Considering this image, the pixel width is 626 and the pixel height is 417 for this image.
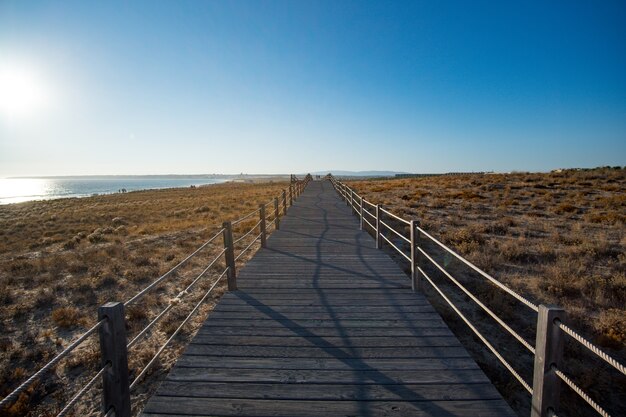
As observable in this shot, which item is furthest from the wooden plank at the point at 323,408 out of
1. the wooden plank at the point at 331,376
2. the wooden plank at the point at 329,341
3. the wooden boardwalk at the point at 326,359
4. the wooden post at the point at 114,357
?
the wooden plank at the point at 329,341

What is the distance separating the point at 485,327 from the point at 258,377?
4.12 m

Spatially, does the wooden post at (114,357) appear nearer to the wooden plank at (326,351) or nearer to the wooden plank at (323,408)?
the wooden plank at (323,408)

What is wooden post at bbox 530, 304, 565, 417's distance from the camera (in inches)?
84.4

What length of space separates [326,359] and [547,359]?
6.70 feet

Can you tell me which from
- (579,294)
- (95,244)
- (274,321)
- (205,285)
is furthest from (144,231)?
(579,294)

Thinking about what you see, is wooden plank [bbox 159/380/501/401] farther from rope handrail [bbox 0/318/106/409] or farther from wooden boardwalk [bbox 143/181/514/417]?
rope handrail [bbox 0/318/106/409]

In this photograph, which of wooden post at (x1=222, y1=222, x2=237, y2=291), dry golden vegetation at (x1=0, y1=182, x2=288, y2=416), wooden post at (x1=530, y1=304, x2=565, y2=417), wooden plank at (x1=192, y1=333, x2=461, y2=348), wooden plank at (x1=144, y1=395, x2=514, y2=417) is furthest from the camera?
wooden post at (x1=222, y1=222, x2=237, y2=291)

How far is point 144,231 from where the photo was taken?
52.3 ft

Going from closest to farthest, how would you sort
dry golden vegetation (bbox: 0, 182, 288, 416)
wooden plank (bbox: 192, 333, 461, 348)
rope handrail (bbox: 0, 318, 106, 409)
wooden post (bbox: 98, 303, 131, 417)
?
rope handrail (bbox: 0, 318, 106, 409)
wooden post (bbox: 98, 303, 131, 417)
wooden plank (bbox: 192, 333, 461, 348)
dry golden vegetation (bbox: 0, 182, 288, 416)

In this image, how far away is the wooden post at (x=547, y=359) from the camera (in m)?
2.14

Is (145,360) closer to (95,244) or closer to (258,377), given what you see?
(258,377)

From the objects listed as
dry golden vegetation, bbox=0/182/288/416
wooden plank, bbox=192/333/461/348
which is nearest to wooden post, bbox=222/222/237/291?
dry golden vegetation, bbox=0/182/288/416

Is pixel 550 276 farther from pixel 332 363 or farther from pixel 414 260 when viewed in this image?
pixel 332 363

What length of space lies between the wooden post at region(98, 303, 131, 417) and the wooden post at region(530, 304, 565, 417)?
3.00m
